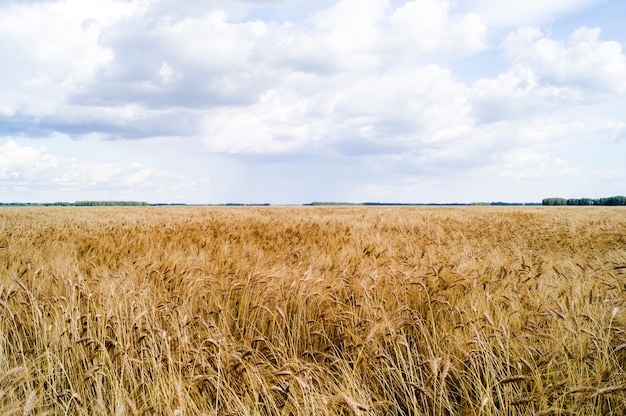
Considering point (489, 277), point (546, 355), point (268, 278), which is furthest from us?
point (489, 277)

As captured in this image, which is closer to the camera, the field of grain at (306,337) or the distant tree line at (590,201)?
the field of grain at (306,337)

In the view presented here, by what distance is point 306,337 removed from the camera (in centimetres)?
301

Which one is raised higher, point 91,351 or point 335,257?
point 335,257

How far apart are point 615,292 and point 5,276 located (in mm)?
6635

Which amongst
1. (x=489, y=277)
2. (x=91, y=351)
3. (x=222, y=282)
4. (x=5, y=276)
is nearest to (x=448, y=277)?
(x=489, y=277)

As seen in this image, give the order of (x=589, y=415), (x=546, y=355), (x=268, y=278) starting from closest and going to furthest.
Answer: (x=589, y=415)
(x=546, y=355)
(x=268, y=278)

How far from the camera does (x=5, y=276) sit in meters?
4.09

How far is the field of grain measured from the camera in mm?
1963

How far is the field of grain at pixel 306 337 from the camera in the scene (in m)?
1.96

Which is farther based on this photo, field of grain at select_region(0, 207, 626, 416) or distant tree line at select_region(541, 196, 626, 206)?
distant tree line at select_region(541, 196, 626, 206)

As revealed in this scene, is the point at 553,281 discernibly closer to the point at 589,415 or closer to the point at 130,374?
the point at 589,415

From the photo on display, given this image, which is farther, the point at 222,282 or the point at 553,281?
the point at 553,281

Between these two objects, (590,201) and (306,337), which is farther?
(590,201)

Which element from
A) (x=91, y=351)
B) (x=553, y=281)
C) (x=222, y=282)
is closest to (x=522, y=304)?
(x=553, y=281)
